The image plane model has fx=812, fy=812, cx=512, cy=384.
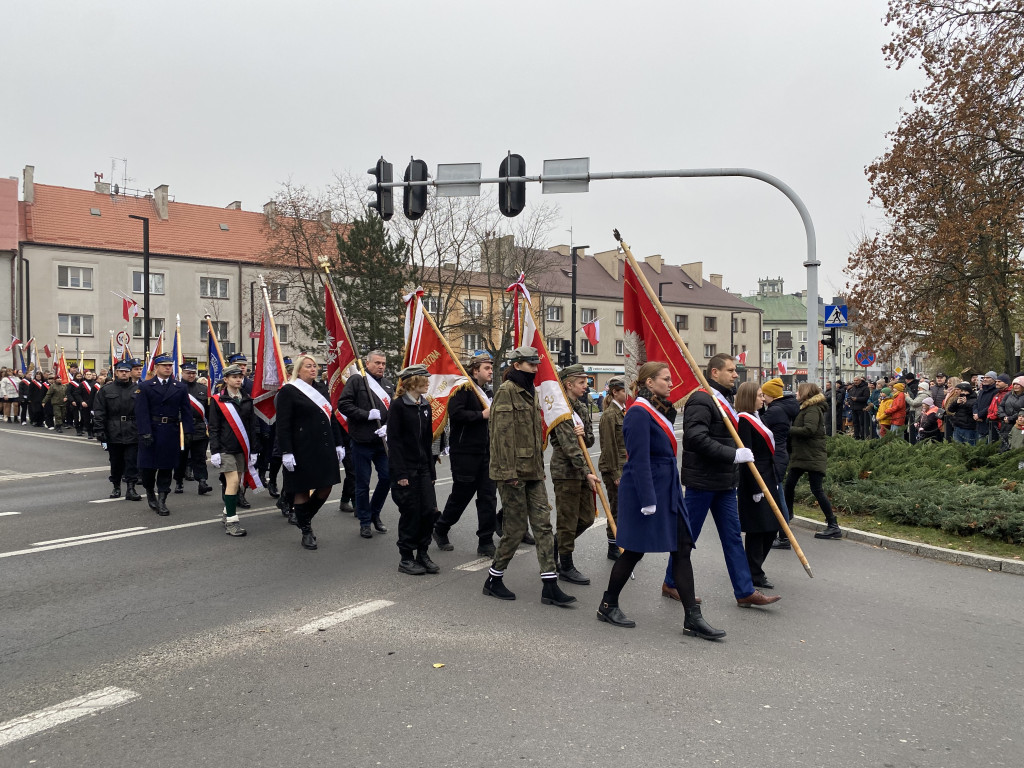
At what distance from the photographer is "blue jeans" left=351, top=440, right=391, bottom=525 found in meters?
8.94

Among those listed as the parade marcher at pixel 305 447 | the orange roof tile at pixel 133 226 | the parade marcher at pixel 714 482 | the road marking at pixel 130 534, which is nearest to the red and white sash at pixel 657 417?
the parade marcher at pixel 714 482

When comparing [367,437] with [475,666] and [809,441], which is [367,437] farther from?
[809,441]

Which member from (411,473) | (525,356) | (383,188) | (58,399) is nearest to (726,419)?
(525,356)

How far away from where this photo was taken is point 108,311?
163 feet

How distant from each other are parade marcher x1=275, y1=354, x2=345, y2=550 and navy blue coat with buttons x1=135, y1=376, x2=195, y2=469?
3.08m

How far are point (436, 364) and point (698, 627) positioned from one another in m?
4.40

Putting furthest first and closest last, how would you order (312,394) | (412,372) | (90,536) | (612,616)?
(90,536) → (312,394) → (412,372) → (612,616)

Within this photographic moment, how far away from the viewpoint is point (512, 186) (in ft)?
44.0

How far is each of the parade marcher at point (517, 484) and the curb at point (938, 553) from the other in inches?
171

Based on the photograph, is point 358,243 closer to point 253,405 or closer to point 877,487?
point 253,405

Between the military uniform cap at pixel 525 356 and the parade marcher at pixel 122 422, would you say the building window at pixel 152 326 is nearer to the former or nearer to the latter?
the parade marcher at pixel 122 422

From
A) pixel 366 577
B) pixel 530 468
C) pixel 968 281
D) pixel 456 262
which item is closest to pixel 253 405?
pixel 366 577

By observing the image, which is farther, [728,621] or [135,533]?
[135,533]

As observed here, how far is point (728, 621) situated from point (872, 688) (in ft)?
4.49
